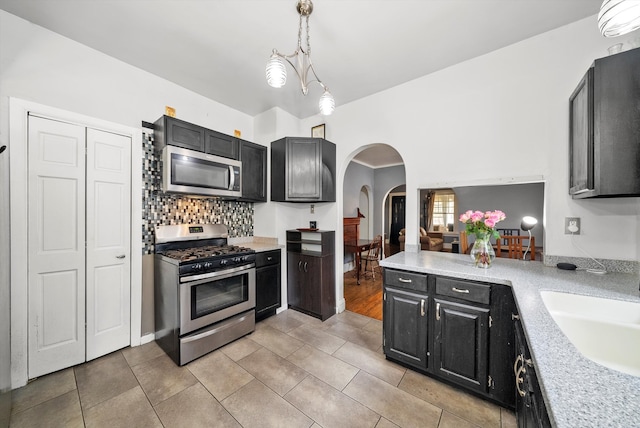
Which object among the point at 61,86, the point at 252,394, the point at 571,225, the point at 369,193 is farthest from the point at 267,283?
the point at 369,193

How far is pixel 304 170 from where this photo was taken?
306 cm

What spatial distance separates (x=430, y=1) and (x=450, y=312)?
7.54ft

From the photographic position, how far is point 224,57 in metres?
2.25

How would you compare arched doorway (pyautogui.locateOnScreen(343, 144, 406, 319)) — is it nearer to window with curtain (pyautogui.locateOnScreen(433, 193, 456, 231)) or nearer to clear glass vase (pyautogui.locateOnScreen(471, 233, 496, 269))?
window with curtain (pyautogui.locateOnScreen(433, 193, 456, 231))

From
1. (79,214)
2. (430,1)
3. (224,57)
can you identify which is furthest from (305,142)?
(79,214)

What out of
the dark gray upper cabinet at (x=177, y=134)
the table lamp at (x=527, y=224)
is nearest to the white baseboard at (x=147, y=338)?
the dark gray upper cabinet at (x=177, y=134)

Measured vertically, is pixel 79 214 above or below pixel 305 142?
below

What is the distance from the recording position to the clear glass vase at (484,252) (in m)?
1.85

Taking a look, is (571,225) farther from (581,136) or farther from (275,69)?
(275,69)

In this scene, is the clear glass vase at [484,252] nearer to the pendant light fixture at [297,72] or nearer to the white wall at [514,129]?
the white wall at [514,129]

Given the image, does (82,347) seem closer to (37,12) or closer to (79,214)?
(79,214)

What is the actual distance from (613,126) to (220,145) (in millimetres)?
3237

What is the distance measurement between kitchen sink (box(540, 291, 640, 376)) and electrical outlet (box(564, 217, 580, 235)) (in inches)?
33.9

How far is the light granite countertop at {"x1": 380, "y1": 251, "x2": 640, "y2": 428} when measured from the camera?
1.67 feet
